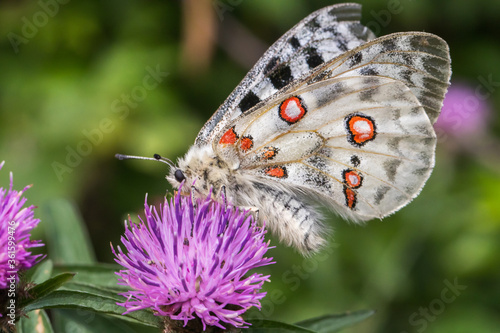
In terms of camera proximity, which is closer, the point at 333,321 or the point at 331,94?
the point at 333,321

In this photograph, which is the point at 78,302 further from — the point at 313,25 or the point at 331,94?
the point at 313,25

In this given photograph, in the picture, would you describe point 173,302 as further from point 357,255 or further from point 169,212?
point 357,255

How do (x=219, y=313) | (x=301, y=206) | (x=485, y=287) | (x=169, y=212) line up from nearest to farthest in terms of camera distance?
(x=219, y=313) → (x=169, y=212) → (x=301, y=206) → (x=485, y=287)

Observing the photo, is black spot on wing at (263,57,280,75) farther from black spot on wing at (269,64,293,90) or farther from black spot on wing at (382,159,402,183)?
black spot on wing at (382,159,402,183)

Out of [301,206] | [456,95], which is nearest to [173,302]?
[301,206]

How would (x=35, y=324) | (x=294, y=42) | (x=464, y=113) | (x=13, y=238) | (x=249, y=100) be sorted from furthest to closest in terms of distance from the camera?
(x=464, y=113) < (x=294, y=42) < (x=249, y=100) < (x=35, y=324) < (x=13, y=238)

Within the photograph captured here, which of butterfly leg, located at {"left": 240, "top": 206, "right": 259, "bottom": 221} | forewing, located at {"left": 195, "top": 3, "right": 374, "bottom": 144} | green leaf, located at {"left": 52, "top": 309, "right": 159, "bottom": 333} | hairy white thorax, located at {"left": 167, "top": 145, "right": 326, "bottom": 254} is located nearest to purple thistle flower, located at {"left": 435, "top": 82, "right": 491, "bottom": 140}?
forewing, located at {"left": 195, "top": 3, "right": 374, "bottom": 144}

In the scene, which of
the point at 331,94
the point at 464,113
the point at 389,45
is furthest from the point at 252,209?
the point at 464,113
